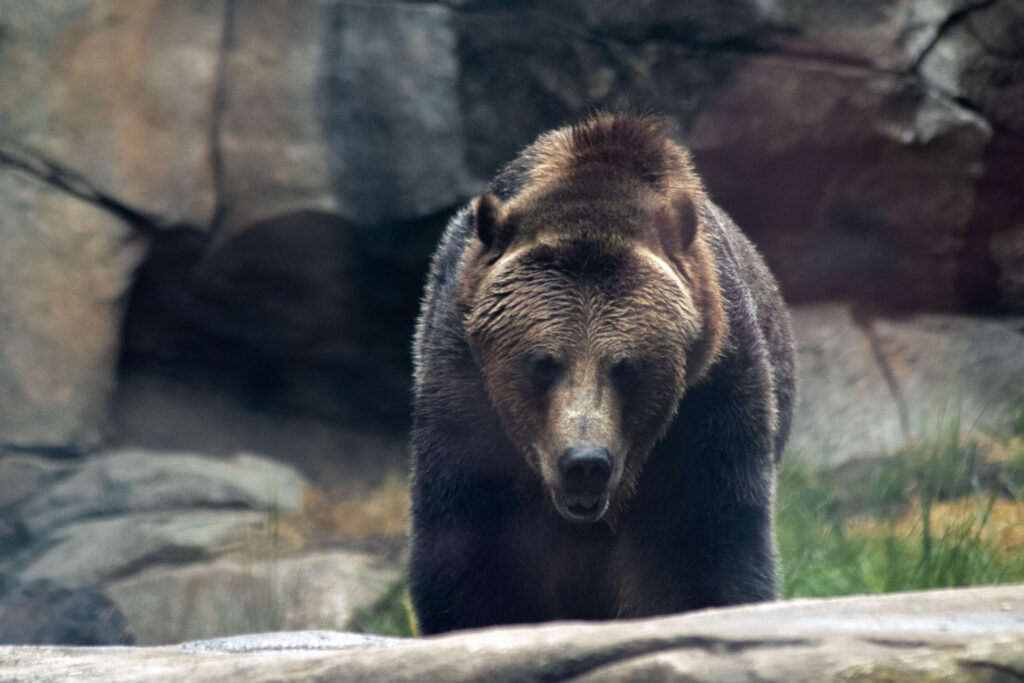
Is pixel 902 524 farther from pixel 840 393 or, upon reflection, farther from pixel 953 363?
pixel 953 363

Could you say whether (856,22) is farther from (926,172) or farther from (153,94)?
(153,94)

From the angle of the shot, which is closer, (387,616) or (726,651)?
(726,651)

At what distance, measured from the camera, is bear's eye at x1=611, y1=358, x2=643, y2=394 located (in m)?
2.50

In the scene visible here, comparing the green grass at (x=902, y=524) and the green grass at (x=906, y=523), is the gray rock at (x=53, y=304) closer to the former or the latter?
the green grass at (x=902, y=524)

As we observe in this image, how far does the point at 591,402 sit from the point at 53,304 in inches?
170

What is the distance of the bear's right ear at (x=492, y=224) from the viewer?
2.78m

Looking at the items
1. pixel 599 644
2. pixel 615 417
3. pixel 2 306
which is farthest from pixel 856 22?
pixel 599 644

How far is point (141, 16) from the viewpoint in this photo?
5949mm

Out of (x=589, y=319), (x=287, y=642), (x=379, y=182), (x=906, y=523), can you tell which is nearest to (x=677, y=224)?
(x=589, y=319)

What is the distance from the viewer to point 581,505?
8.05 ft

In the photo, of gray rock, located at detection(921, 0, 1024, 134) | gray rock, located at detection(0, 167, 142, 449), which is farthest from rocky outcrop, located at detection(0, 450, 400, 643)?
gray rock, located at detection(921, 0, 1024, 134)

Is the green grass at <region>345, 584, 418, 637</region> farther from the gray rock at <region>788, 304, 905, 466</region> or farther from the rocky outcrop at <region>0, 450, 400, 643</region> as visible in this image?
the gray rock at <region>788, 304, 905, 466</region>

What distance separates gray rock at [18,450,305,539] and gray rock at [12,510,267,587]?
7cm

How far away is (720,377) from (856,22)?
373 centimetres
